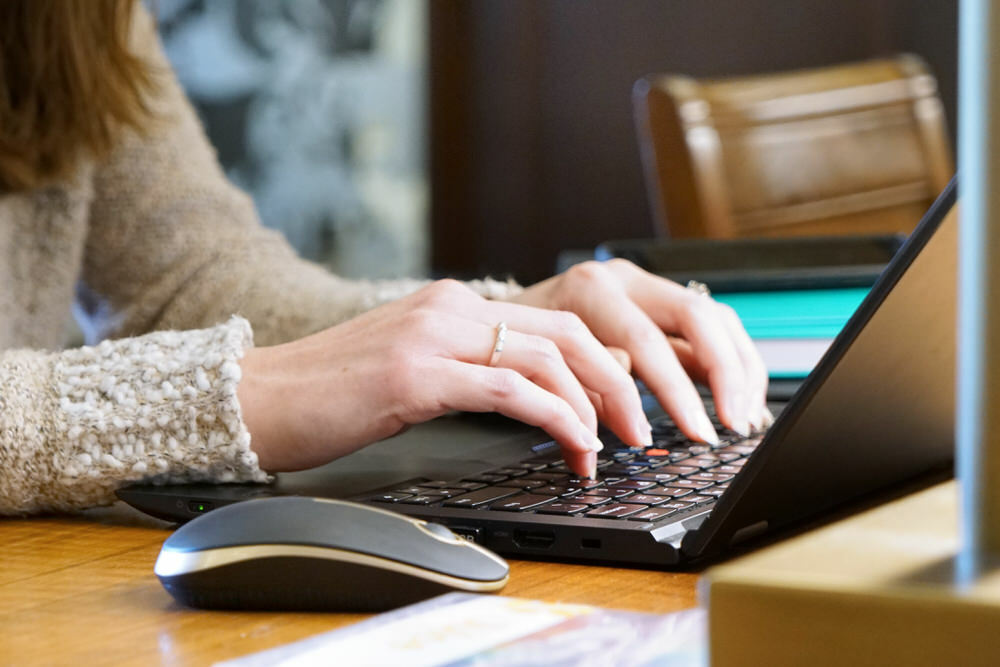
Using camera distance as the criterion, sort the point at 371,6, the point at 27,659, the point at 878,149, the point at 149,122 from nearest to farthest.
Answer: the point at 27,659 → the point at 149,122 → the point at 878,149 → the point at 371,6

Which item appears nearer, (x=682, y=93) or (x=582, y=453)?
(x=582, y=453)

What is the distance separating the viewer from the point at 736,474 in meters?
0.49

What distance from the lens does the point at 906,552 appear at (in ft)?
0.89

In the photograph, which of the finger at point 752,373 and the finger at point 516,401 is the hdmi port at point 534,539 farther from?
the finger at point 752,373

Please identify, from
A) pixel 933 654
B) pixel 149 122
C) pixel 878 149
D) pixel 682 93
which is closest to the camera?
pixel 933 654

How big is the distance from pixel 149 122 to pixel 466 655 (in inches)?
34.1

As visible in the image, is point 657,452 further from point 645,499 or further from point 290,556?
point 290,556

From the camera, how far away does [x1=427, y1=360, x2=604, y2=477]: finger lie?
0.56 metres

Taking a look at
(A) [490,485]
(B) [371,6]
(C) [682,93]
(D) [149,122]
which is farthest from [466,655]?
(B) [371,6]

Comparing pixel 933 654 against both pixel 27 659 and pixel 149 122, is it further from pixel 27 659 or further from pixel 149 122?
pixel 149 122

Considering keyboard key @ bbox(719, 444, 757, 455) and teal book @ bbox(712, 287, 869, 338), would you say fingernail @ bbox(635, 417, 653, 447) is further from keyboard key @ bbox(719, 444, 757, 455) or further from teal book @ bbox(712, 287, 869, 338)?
teal book @ bbox(712, 287, 869, 338)

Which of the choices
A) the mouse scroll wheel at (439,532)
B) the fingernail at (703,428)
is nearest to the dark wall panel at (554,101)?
the fingernail at (703,428)

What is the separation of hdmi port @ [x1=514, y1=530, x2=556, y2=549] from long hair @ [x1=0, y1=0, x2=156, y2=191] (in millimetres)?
633

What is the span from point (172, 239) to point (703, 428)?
2.00 ft
